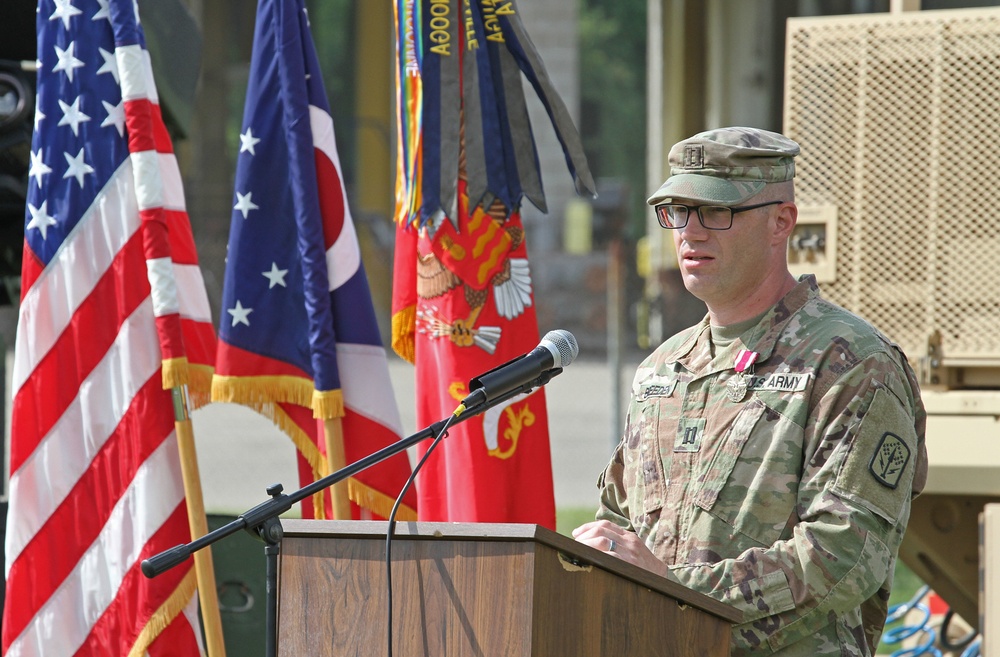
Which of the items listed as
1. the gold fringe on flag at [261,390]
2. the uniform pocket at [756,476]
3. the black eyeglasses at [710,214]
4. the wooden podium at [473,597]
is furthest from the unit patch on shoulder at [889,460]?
the gold fringe on flag at [261,390]

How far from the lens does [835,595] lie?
251cm

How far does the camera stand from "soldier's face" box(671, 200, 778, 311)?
2.75m

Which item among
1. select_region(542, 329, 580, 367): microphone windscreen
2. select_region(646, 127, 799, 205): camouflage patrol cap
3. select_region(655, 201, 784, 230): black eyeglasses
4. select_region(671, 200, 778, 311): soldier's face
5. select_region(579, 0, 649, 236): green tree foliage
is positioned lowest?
select_region(579, 0, 649, 236): green tree foliage

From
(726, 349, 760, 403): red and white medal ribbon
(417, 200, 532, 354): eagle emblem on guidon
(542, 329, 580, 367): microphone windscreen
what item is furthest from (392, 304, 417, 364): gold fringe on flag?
(542, 329, 580, 367): microphone windscreen

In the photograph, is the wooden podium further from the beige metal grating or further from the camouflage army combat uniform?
the beige metal grating

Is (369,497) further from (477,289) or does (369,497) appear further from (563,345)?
(563,345)

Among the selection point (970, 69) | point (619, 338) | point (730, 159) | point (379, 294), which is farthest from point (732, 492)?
point (379, 294)

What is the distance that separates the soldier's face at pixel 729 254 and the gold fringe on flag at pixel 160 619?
2.07 m

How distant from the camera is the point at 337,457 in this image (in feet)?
13.2

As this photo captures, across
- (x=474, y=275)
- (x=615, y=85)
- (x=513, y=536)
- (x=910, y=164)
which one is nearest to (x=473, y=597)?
(x=513, y=536)

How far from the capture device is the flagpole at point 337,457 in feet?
13.2

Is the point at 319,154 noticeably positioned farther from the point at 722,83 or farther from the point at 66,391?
the point at 722,83

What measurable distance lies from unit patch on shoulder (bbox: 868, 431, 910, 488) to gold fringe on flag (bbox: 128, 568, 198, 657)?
7.69ft

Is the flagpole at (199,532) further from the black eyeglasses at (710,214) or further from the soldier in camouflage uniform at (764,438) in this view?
the black eyeglasses at (710,214)
